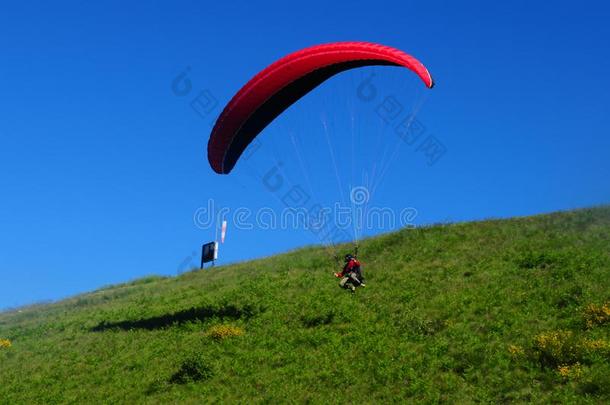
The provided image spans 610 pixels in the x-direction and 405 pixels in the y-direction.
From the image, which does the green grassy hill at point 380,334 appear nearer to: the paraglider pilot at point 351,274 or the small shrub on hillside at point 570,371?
the small shrub on hillside at point 570,371

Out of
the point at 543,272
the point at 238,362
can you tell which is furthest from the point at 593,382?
the point at 238,362

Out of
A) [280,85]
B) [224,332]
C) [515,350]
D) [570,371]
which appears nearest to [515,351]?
[515,350]

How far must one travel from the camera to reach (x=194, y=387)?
19.1 meters

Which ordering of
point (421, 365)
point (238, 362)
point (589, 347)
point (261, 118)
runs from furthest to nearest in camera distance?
point (261, 118), point (238, 362), point (421, 365), point (589, 347)

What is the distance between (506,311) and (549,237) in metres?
9.76

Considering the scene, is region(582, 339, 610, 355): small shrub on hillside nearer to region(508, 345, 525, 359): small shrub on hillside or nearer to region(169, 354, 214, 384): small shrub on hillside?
region(508, 345, 525, 359): small shrub on hillside

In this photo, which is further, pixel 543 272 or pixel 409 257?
pixel 409 257

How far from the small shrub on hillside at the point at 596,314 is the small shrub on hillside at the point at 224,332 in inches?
465

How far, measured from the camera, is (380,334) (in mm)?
20672

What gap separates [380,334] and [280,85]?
954 centimetres

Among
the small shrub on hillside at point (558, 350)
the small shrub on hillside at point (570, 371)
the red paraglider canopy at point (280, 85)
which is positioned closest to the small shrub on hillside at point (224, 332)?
the red paraglider canopy at point (280, 85)

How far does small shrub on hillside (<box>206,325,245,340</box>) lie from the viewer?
2306 cm

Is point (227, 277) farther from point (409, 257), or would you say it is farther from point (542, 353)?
point (542, 353)

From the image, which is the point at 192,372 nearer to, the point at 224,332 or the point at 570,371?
the point at 224,332
